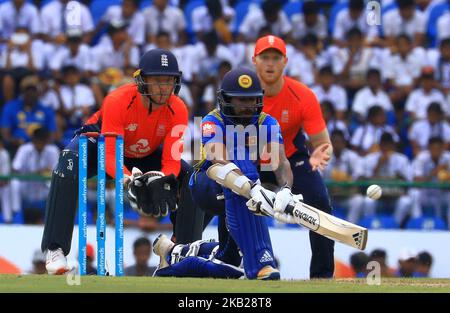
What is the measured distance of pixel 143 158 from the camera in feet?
39.1

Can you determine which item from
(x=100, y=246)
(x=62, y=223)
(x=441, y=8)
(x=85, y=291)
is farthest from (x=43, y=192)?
(x=441, y=8)

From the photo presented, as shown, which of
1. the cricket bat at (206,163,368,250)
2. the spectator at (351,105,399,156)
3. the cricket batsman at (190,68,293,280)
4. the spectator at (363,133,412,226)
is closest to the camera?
the cricket bat at (206,163,368,250)

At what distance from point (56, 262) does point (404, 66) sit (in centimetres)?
883

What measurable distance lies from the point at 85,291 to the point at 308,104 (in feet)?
13.2

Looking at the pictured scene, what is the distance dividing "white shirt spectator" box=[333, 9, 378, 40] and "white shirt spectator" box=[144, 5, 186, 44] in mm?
2430

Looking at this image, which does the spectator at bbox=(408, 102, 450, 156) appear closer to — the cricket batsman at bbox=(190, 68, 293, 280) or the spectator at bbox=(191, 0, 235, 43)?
the spectator at bbox=(191, 0, 235, 43)

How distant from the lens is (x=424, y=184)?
48.2 feet

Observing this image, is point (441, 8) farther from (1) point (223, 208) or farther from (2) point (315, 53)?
(1) point (223, 208)

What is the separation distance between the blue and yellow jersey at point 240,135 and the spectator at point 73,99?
7.17 metres

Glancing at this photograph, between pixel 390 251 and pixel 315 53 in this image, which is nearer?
pixel 390 251

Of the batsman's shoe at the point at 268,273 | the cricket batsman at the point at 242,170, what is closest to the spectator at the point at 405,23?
the cricket batsman at the point at 242,170

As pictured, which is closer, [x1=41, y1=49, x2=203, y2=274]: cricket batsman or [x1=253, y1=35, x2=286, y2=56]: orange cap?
[x1=41, y1=49, x2=203, y2=274]: cricket batsman

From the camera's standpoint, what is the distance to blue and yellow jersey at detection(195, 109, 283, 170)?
10180mm

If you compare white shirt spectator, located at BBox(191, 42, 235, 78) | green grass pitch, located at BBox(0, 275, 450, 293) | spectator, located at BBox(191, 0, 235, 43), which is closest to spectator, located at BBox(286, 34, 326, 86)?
white shirt spectator, located at BBox(191, 42, 235, 78)
